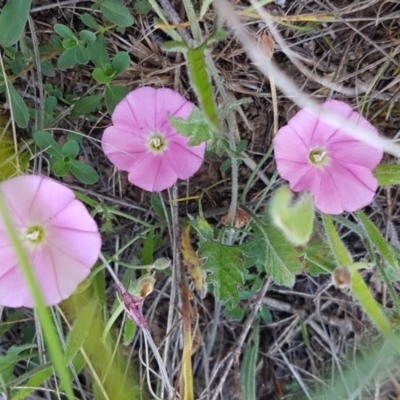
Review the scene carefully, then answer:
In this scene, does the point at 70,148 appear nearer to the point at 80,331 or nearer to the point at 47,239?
the point at 47,239

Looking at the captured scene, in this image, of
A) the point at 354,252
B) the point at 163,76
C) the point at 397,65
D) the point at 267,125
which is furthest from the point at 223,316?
the point at 397,65

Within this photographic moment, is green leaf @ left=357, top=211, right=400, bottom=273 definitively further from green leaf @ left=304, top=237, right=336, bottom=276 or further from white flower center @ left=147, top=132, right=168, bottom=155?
white flower center @ left=147, top=132, right=168, bottom=155

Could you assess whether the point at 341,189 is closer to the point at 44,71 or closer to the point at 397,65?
the point at 397,65

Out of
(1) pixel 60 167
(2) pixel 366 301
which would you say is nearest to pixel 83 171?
(1) pixel 60 167

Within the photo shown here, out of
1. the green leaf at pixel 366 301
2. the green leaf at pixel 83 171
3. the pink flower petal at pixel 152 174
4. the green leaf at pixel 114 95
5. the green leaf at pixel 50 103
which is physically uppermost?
the green leaf at pixel 50 103

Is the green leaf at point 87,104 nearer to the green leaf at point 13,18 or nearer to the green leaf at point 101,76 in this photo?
the green leaf at point 101,76

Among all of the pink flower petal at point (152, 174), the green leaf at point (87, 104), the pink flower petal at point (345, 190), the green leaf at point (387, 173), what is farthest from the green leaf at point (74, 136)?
the green leaf at point (387, 173)
